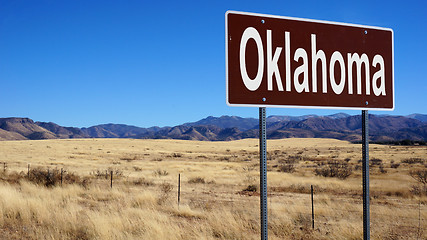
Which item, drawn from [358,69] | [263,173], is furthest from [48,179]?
[358,69]

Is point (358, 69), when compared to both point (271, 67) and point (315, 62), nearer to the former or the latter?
point (315, 62)

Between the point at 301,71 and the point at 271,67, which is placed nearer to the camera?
the point at 271,67

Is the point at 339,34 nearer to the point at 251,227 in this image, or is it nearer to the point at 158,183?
the point at 251,227

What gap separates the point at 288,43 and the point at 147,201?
10638 millimetres

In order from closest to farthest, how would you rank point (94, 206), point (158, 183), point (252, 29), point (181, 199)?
point (252, 29), point (94, 206), point (181, 199), point (158, 183)

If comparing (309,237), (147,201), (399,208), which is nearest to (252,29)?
(309,237)

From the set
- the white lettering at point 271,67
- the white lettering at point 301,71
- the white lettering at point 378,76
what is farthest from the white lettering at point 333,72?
the white lettering at point 271,67

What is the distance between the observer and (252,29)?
11.0 ft

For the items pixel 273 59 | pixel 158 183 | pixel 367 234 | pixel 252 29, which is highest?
pixel 252 29

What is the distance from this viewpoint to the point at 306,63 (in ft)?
11.8

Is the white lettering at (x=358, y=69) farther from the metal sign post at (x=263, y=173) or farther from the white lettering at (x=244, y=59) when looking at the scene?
the metal sign post at (x=263, y=173)

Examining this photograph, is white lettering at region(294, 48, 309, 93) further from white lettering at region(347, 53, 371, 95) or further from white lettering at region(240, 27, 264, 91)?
white lettering at region(347, 53, 371, 95)

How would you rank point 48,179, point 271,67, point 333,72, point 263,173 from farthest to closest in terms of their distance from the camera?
1. point 48,179
2. point 333,72
3. point 271,67
4. point 263,173

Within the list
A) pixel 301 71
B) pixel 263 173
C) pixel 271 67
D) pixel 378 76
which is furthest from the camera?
pixel 378 76
